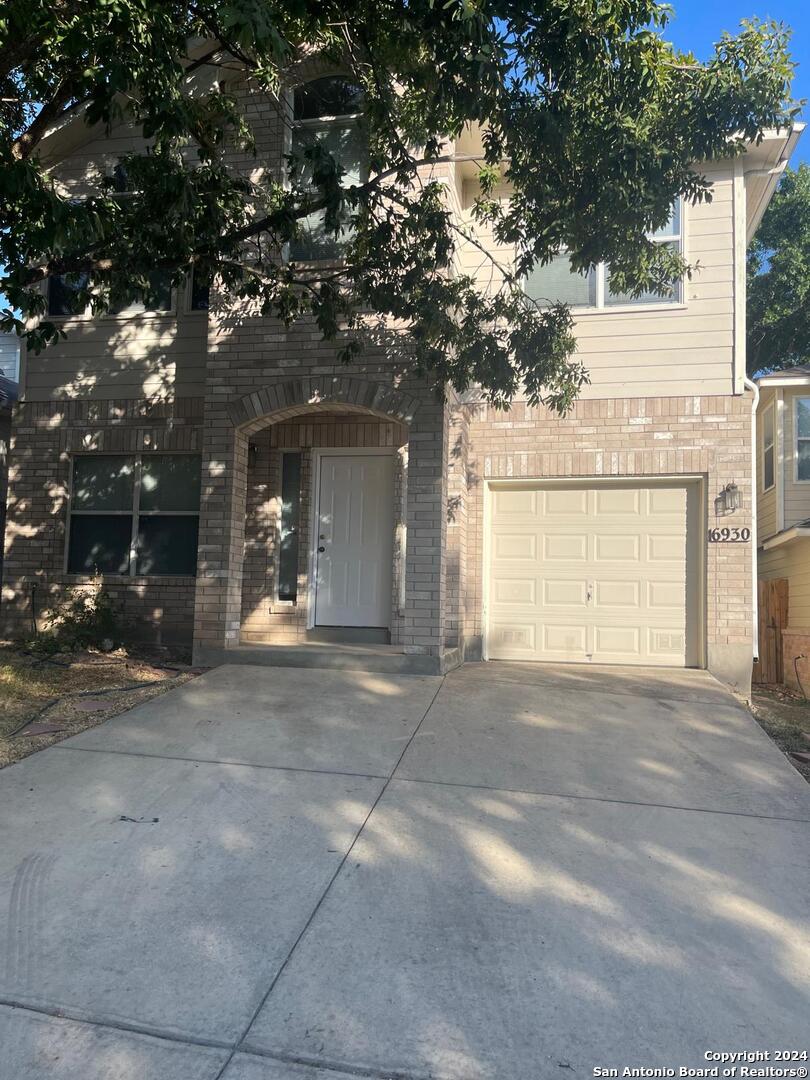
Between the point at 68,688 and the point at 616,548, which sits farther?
the point at 616,548

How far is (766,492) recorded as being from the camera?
12820 millimetres

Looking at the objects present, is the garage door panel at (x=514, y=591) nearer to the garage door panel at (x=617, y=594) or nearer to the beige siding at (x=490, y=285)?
the garage door panel at (x=617, y=594)

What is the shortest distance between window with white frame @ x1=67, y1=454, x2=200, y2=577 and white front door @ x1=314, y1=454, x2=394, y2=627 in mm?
1593

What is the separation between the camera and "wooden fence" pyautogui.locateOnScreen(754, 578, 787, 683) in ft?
38.0

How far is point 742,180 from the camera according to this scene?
29.0 feet

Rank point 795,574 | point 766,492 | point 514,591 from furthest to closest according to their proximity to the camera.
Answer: point 766,492 → point 795,574 → point 514,591

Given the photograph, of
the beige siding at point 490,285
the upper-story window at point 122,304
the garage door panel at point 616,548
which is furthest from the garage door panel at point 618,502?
the upper-story window at point 122,304

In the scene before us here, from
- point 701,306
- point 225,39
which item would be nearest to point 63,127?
point 225,39

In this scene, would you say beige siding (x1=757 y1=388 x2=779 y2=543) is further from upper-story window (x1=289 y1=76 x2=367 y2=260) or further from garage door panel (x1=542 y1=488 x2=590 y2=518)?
upper-story window (x1=289 y1=76 x2=367 y2=260)

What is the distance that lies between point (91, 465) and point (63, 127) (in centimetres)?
416

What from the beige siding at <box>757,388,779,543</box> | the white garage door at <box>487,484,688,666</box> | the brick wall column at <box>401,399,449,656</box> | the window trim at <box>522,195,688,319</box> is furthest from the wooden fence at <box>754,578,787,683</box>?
the brick wall column at <box>401,399,449,656</box>

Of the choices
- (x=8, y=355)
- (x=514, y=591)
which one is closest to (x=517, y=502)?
(x=514, y=591)

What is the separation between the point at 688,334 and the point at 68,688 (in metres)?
7.72

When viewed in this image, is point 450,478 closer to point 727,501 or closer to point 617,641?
point 617,641
